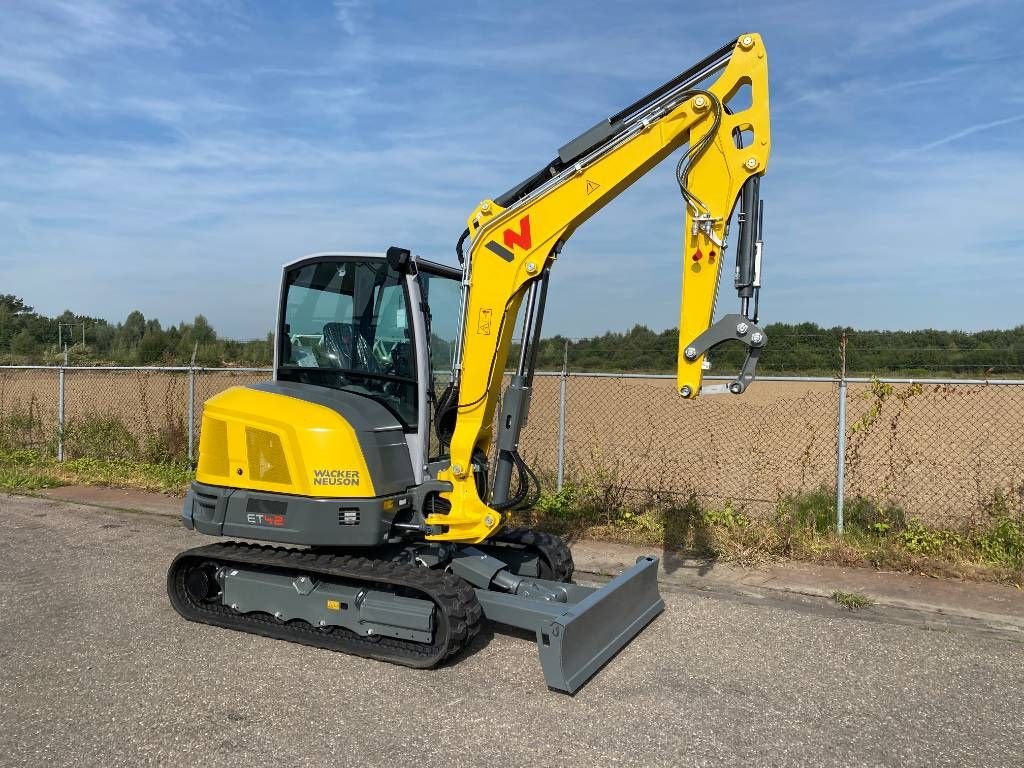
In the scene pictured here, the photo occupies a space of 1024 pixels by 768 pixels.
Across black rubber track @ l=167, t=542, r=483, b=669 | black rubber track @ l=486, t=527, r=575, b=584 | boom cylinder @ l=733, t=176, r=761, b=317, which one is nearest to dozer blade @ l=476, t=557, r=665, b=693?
black rubber track @ l=167, t=542, r=483, b=669

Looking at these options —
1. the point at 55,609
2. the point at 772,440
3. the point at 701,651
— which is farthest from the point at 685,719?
the point at 772,440

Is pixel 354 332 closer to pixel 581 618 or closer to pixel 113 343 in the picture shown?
pixel 581 618

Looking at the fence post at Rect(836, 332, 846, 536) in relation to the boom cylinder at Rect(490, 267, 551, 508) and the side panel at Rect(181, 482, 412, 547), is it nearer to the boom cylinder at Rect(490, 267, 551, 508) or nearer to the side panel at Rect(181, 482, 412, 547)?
the boom cylinder at Rect(490, 267, 551, 508)

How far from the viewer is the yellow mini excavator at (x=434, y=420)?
4.89 m

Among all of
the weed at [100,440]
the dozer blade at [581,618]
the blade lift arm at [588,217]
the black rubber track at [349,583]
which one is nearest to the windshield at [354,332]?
the blade lift arm at [588,217]

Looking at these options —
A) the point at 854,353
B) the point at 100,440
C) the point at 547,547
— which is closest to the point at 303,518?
the point at 547,547

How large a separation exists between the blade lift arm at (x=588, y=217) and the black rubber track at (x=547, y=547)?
751mm

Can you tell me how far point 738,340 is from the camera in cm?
473

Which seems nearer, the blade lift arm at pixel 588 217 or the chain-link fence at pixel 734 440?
the blade lift arm at pixel 588 217

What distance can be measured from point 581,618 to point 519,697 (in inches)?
22.7

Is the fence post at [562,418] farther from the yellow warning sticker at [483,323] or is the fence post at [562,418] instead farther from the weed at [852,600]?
the yellow warning sticker at [483,323]

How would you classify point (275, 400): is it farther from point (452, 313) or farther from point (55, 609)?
point (55, 609)

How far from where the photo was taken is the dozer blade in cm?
448

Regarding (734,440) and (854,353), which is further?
(734,440)
